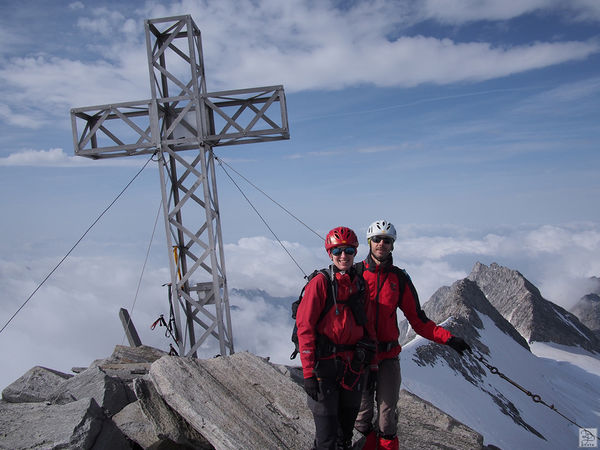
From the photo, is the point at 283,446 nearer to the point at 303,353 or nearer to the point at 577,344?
the point at 303,353

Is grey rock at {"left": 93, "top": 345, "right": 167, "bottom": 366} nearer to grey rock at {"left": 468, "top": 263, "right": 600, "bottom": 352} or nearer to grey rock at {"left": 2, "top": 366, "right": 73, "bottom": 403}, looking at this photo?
grey rock at {"left": 2, "top": 366, "right": 73, "bottom": 403}

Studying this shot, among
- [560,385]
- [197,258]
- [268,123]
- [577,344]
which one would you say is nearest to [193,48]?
[268,123]

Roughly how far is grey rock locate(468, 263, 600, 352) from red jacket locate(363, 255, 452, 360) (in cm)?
9767

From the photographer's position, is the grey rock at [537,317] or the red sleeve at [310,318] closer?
the red sleeve at [310,318]

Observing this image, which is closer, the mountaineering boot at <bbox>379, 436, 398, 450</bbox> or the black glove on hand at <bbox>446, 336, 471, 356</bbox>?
the mountaineering boot at <bbox>379, 436, 398, 450</bbox>

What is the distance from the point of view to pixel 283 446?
21.2 ft

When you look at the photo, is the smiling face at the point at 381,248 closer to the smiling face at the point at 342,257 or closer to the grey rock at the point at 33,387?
the smiling face at the point at 342,257

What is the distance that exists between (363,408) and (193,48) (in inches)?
352

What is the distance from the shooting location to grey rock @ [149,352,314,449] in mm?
6527

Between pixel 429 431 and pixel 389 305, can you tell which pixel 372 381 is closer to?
pixel 389 305

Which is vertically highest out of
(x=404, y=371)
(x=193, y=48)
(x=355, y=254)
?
(x=193, y=48)

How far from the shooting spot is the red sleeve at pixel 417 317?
6.55 metres

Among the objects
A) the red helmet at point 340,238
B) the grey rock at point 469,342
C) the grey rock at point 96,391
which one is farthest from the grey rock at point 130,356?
the grey rock at point 469,342

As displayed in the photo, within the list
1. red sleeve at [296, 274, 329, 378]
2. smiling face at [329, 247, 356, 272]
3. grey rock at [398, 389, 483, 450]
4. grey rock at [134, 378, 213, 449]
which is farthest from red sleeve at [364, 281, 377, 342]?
grey rock at [134, 378, 213, 449]
